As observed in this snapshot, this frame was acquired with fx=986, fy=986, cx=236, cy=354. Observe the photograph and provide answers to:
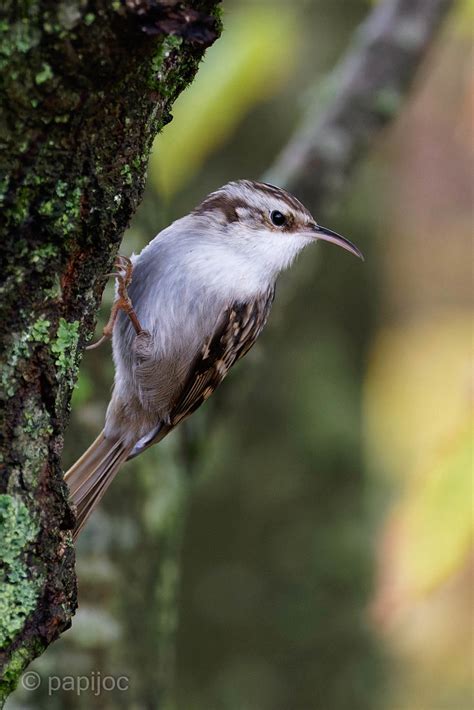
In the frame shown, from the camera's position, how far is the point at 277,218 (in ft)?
9.74

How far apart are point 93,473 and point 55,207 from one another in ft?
4.49

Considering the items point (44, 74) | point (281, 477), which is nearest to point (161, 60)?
point (44, 74)

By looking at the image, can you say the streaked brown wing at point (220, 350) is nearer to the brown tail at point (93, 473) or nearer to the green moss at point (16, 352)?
the brown tail at point (93, 473)

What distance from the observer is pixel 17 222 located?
1452mm

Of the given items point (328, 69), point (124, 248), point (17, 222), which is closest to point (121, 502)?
point (124, 248)

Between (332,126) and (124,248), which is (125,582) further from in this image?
(332,126)

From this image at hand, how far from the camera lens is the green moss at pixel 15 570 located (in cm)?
150

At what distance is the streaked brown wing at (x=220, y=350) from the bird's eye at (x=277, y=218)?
0.20 meters

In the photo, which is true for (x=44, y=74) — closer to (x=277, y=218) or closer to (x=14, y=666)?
(x=14, y=666)

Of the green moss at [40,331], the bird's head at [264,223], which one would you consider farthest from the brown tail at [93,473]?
the green moss at [40,331]

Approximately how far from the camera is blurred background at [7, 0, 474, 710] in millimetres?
3244

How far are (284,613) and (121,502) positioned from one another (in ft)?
7.24

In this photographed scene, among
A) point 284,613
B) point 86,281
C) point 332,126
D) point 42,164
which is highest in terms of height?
point 332,126

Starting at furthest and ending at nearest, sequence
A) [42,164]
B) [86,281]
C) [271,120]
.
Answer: [271,120], [86,281], [42,164]
